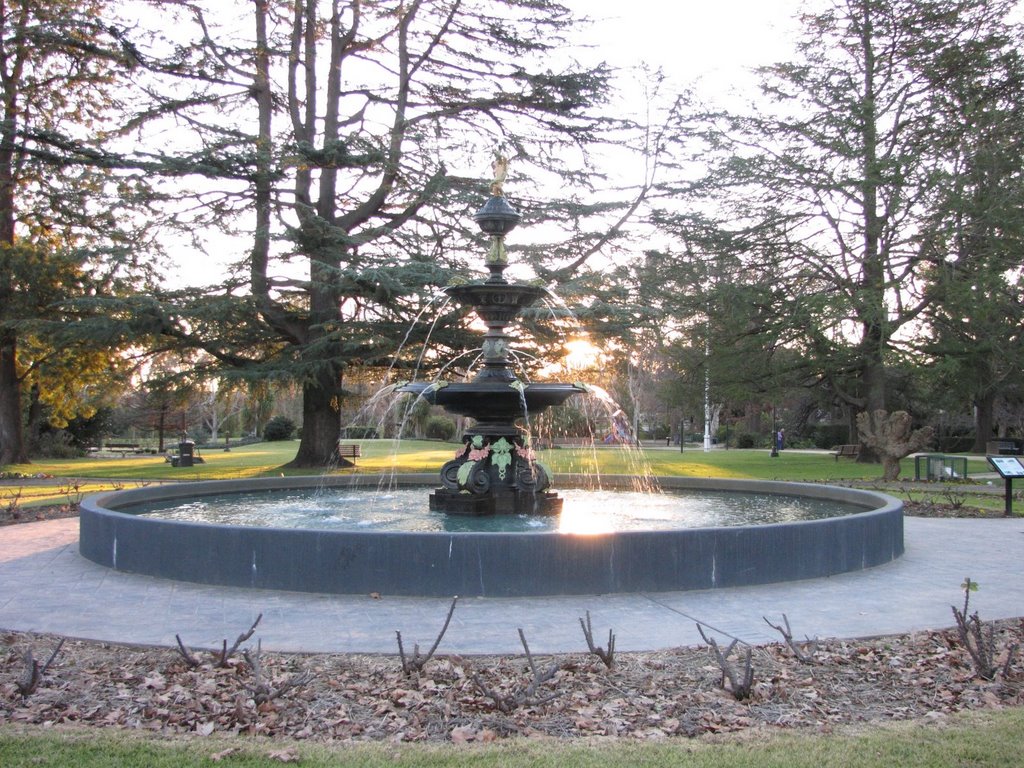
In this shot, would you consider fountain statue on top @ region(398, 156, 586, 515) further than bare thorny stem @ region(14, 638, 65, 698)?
Yes

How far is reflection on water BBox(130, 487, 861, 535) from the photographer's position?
11.3m

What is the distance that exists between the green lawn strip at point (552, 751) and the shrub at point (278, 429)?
58.9 metres

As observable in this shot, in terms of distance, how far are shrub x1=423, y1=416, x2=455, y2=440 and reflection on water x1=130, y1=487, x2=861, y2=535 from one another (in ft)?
134

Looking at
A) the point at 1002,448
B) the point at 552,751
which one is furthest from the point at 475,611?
the point at 1002,448

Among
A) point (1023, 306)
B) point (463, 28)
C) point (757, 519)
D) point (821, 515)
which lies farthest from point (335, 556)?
point (1023, 306)

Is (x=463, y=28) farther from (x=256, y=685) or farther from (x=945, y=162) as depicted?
(x=256, y=685)

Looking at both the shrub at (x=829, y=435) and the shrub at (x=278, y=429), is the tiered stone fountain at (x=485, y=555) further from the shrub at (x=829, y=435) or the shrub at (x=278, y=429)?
the shrub at (x=278, y=429)

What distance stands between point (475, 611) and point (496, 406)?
4502 millimetres

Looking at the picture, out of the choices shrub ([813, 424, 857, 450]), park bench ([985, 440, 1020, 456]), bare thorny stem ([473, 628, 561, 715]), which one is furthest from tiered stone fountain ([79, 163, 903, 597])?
shrub ([813, 424, 857, 450])

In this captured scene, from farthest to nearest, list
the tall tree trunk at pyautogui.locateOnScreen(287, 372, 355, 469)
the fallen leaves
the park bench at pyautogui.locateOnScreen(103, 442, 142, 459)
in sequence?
the park bench at pyautogui.locateOnScreen(103, 442, 142, 459) → the tall tree trunk at pyautogui.locateOnScreen(287, 372, 355, 469) → the fallen leaves

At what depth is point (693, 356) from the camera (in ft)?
119

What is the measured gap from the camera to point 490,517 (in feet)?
38.5

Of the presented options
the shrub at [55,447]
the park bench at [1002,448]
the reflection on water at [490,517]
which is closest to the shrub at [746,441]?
the park bench at [1002,448]

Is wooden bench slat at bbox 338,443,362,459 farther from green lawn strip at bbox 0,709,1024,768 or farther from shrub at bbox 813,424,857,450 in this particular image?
shrub at bbox 813,424,857,450
